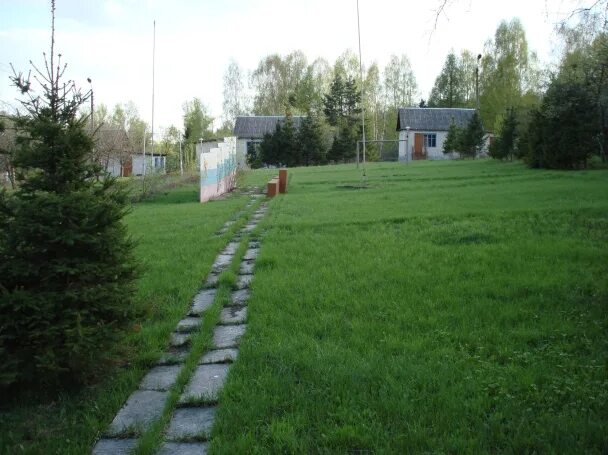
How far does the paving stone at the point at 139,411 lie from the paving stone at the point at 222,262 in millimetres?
3372

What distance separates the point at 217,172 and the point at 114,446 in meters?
14.4

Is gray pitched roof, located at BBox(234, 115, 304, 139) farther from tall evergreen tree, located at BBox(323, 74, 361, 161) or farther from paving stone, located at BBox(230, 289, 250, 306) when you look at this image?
paving stone, located at BBox(230, 289, 250, 306)

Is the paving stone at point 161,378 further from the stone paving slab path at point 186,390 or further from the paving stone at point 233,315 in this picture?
the paving stone at point 233,315

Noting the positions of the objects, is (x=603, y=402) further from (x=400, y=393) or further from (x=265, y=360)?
(x=265, y=360)

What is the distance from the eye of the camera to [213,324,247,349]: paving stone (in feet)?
13.9

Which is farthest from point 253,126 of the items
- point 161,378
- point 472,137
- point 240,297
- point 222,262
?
point 161,378

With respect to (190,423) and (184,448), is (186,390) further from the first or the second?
(184,448)

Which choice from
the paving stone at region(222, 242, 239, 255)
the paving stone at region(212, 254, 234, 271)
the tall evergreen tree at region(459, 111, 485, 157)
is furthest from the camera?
the tall evergreen tree at region(459, 111, 485, 157)

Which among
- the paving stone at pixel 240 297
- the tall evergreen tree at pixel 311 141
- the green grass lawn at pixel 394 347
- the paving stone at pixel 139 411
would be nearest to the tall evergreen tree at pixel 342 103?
the tall evergreen tree at pixel 311 141

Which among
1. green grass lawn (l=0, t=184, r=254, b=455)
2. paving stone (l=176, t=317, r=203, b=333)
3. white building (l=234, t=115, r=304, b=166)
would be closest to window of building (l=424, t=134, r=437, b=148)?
white building (l=234, t=115, r=304, b=166)

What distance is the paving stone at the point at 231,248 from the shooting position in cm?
779

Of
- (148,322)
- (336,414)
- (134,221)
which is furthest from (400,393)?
(134,221)

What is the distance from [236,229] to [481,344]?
639 cm

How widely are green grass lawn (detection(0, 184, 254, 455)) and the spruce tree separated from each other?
0.63 ft
